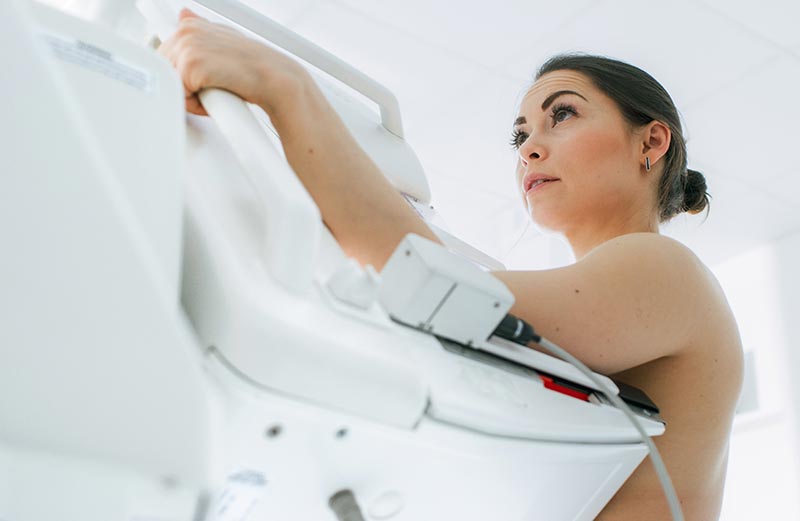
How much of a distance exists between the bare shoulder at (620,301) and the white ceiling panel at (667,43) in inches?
75.3

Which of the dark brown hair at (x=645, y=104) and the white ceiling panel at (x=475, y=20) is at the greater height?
the dark brown hair at (x=645, y=104)

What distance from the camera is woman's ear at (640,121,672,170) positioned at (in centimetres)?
130

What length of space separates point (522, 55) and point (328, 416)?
2507 mm

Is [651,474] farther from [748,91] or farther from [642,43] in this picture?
[748,91]

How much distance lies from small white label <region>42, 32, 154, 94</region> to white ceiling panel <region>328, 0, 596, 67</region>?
219 centimetres

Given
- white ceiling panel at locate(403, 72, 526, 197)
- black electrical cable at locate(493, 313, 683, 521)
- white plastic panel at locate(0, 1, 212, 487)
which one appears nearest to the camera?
white plastic panel at locate(0, 1, 212, 487)

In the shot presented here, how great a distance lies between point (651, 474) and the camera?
85 cm

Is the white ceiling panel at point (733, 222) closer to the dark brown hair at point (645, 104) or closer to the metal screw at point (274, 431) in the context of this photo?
the dark brown hair at point (645, 104)

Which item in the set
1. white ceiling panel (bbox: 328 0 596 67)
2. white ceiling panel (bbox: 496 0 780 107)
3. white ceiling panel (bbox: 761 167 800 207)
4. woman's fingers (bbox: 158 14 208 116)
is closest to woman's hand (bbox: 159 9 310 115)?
woman's fingers (bbox: 158 14 208 116)

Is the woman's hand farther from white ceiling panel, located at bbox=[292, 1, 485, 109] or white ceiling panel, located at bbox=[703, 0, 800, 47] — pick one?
white ceiling panel, located at bbox=[703, 0, 800, 47]

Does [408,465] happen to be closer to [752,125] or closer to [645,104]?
[645,104]

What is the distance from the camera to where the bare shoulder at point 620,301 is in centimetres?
79

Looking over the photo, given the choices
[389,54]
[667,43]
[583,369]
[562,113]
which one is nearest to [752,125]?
[667,43]

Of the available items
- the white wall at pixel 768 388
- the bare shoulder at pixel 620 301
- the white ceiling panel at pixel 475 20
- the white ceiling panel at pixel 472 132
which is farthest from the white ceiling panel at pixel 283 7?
the white wall at pixel 768 388
